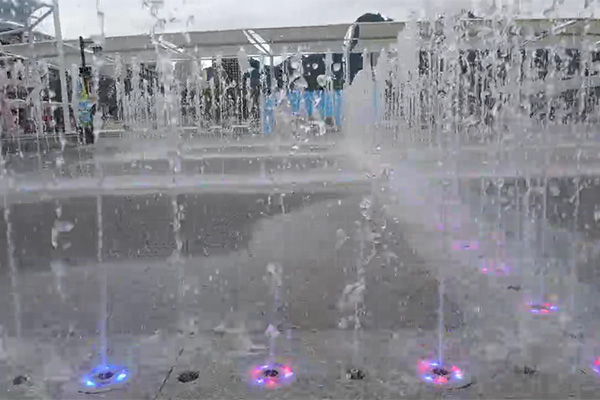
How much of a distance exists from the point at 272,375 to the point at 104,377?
660 millimetres

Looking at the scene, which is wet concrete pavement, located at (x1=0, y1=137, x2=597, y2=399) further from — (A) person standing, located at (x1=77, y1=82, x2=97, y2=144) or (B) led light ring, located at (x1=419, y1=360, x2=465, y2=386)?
(A) person standing, located at (x1=77, y1=82, x2=97, y2=144)

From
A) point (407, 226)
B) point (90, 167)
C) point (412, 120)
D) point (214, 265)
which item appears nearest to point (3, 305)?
point (214, 265)

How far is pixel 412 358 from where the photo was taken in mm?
2389

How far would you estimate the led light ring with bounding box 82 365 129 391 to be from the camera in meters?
2.21

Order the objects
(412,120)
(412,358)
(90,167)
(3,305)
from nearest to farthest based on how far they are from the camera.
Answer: (412,358) → (3,305) → (90,167) → (412,120)

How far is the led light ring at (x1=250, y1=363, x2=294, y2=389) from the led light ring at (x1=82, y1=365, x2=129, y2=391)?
0.51m

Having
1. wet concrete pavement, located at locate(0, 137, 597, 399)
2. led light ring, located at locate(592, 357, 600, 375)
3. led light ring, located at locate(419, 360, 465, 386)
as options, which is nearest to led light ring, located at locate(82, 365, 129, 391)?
wet concrete pavement, located at locate(0, 137, 597, 399)

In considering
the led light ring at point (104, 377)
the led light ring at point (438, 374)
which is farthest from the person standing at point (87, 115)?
the led light ring at point (438, 374)

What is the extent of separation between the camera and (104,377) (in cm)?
228

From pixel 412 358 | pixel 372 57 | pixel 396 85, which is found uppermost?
pixel 372 57

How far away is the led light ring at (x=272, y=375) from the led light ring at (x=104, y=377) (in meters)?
0.51

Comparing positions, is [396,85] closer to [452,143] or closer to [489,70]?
[452,143]

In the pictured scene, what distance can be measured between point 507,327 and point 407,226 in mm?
2068

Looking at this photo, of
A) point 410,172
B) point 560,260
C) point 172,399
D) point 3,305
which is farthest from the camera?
point 410,172
